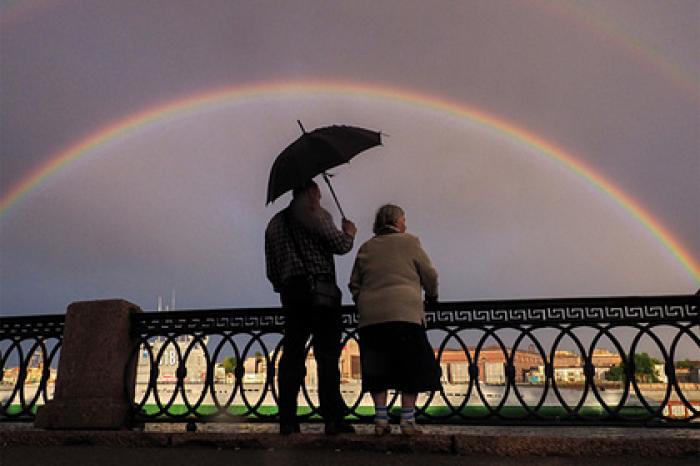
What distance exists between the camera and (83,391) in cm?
496

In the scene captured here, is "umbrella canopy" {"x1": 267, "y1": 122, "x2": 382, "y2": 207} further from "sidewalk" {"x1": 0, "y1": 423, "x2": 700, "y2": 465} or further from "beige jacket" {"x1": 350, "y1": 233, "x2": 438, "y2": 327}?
"sidewalk" {"x1": 0, "y1": 423, "x2": 700, "y2": 465}

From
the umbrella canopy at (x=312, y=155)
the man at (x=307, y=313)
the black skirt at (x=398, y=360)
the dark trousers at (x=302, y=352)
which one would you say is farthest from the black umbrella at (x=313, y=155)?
the black skirt at (x=398, y=360)

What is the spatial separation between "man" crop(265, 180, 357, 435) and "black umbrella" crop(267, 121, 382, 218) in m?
0.22

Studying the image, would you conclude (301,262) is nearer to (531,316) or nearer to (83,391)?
(531,316)

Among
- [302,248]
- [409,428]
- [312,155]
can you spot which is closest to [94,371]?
[302,248]

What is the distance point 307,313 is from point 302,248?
494 millimetres

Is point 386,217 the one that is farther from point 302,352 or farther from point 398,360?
point 302,352

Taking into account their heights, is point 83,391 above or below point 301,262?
below

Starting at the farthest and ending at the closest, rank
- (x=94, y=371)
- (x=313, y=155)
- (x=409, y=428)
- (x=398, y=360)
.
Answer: (x=94, y=371)
(x=313, y=155)
(x=398, y=360)
(x=409, y=428)

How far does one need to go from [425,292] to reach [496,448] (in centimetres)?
121

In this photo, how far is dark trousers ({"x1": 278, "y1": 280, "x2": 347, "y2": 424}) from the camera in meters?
4.11

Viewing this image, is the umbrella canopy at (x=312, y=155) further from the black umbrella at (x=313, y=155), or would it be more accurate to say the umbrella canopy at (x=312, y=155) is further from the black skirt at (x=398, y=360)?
the black skirt at (x=398, y=360)

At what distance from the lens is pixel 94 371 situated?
5.00 meters

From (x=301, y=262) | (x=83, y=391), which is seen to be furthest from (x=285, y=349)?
(x=83, y=391)
